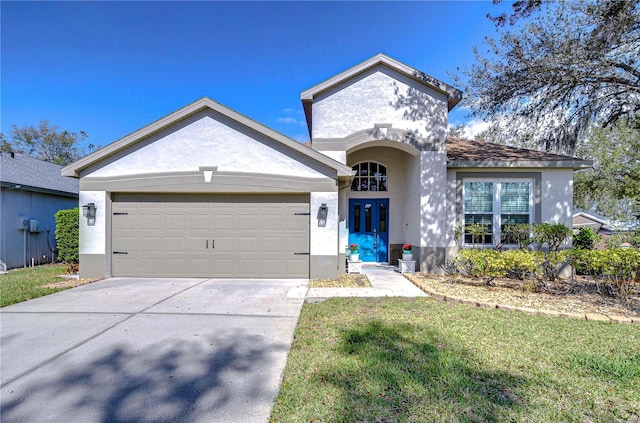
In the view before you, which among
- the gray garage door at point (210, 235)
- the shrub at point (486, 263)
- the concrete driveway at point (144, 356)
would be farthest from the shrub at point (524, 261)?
the gray garage door at point (210, 235)

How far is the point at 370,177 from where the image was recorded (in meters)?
10.7

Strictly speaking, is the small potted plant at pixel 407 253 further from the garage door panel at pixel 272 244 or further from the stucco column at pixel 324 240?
the garage door panel at pixel 272 244

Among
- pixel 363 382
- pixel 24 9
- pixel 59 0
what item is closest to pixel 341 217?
pixel 363 382

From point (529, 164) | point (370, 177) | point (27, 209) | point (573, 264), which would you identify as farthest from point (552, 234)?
point (27, 209)

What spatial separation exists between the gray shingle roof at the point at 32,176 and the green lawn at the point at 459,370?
1194 cm

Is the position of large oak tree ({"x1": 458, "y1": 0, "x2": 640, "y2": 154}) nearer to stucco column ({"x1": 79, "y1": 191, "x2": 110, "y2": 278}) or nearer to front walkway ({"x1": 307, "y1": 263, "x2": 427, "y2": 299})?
front walkway ({"x1": 307, "y1": 263, "x2": 427, "y2": 299})

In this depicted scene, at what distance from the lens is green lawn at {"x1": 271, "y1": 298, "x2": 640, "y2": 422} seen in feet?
8.36

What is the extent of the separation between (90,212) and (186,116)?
12.2ft

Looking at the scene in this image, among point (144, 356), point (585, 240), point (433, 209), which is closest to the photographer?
point (144, 356)

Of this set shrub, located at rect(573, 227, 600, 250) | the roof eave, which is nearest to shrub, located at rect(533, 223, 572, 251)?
the roof eave

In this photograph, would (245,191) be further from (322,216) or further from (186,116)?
(186,116)

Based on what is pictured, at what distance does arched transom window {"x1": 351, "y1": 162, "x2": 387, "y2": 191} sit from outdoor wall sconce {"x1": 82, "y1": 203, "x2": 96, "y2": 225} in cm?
798

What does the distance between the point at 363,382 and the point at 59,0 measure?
12.6 metres

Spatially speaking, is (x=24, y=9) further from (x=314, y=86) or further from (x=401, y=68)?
(x=401, y=68)
